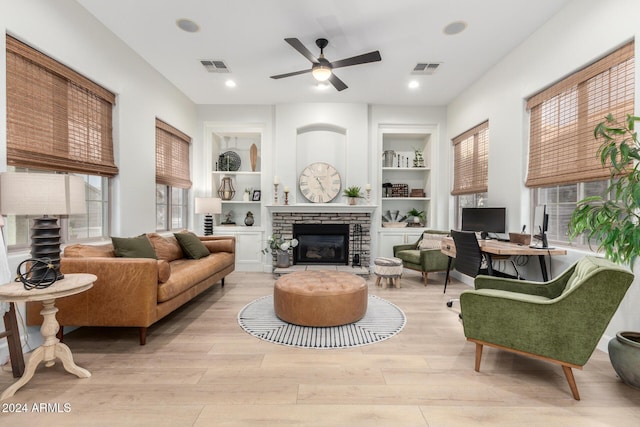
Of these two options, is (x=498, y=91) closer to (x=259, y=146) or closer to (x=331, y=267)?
(x=331, y=267)

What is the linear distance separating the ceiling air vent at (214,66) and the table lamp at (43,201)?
2.51 meters

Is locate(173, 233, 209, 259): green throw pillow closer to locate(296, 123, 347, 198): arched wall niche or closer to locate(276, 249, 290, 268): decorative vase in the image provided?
locate(276, 249, 290, 268): decorative vase

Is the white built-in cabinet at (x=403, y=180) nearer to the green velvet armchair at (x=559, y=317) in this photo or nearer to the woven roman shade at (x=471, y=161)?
the woven roman shade at (x=471, y=161)

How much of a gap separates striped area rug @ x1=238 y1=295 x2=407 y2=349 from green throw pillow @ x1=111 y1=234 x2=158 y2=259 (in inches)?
45.6

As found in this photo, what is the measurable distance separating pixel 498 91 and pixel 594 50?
1304mm

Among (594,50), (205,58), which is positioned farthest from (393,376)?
(205,58)

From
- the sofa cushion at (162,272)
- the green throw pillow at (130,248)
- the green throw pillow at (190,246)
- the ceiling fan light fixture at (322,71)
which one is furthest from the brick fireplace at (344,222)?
the sofa cushion at (162,272)

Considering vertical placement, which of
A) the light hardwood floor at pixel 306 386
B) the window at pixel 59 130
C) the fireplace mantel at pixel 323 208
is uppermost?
the window at pixel 59 130

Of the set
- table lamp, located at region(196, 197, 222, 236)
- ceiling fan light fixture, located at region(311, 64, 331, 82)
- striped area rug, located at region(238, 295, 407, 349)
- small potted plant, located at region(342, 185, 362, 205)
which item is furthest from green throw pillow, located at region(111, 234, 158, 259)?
small potted plant, located at region(342, 185, 362, 205)

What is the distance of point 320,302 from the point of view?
2699 mm

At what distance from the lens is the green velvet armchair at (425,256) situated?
435 cm

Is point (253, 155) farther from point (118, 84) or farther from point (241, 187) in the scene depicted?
point (118, 84)

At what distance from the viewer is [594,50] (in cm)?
246

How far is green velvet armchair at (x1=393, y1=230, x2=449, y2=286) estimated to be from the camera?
14.3 feet
